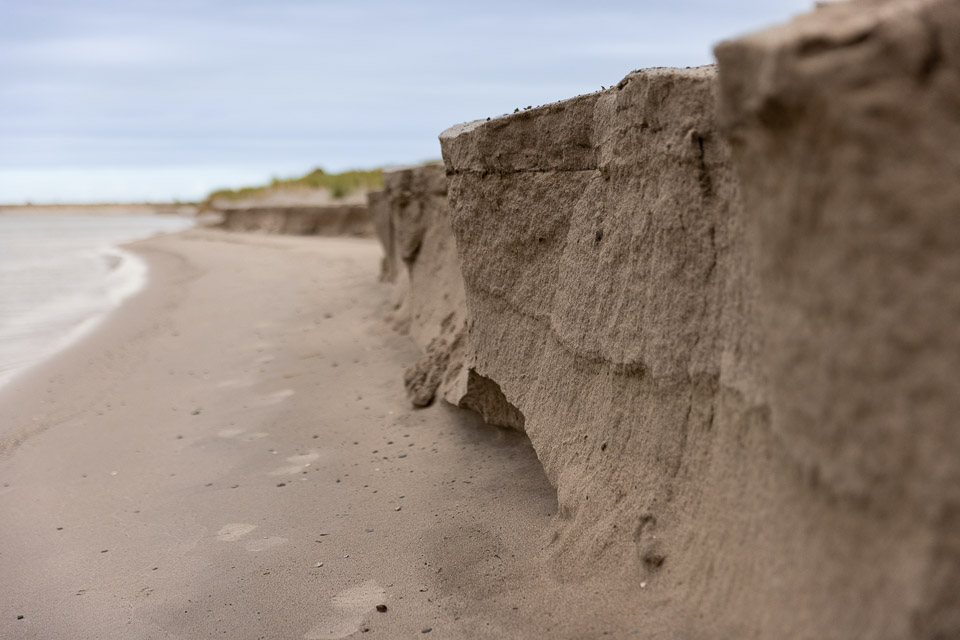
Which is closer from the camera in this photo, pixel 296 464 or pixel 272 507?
pixel 272 507

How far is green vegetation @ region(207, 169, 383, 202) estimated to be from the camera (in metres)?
20.5

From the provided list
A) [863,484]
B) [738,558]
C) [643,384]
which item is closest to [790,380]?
[863,484]

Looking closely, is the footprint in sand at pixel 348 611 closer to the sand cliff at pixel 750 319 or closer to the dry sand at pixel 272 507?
the dry sand at pixel 272 507

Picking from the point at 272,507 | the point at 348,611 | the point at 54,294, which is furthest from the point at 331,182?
the point at 348,611

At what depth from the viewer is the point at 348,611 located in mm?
2562

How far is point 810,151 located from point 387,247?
6.52 metres

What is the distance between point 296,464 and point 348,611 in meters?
1.35

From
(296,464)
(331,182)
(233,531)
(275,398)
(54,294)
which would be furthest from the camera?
(331,182)

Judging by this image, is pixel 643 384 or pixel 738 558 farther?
pixel 643 384

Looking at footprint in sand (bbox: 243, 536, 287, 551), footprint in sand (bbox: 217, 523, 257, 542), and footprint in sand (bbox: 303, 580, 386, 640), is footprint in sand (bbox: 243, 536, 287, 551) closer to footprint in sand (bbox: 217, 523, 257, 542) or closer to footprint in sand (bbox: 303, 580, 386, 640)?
footprint in sand (bbox: 217, 523, 257, 542)

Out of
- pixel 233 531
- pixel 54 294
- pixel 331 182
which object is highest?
pixel 331 182

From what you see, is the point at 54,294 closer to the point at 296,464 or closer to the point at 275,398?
the point at 275,398

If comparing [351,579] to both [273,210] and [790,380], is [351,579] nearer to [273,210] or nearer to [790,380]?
[790,380]

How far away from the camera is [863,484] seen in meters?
1.46
